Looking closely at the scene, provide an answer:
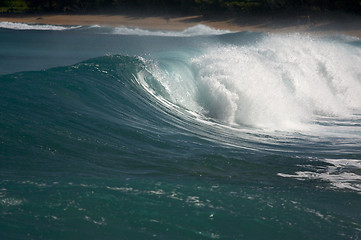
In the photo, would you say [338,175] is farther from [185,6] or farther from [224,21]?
[185,6]

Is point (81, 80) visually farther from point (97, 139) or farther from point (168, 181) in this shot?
point (168, 181)

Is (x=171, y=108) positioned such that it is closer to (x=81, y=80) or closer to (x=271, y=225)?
(x=81, y=80)

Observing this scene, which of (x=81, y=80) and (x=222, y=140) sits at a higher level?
(x=81, y=80)

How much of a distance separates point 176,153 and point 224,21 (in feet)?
143

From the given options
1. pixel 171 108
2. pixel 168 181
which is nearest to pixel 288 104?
pixel 171 108

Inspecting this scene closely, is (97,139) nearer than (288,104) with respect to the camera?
Yes

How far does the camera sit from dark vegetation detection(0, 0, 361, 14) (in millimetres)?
46438

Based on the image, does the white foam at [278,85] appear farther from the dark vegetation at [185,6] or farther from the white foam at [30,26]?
the white foam at [30,26]

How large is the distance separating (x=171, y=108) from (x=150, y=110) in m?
1.00

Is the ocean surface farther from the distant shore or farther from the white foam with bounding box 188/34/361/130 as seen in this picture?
the distant shore

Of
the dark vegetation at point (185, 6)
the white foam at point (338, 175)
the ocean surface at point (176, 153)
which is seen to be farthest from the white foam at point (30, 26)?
the white foam at point (338, 175)

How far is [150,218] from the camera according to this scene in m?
4.89

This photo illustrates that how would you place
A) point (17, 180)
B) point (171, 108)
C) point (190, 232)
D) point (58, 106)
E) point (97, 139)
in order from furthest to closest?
point (171, 108) → point (58, 106) → point (97, 139) → point (17, 180) → point (190, 232)

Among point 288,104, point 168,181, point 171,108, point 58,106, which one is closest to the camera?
point 168,181
